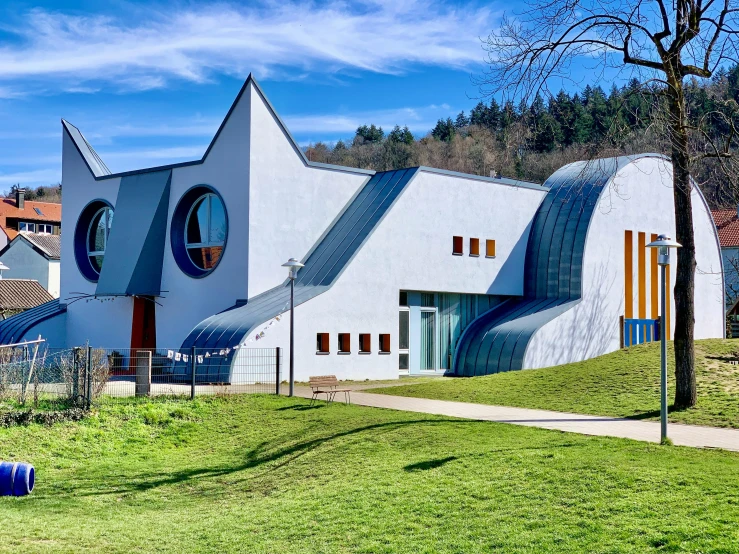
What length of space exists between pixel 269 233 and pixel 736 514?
20285 mm

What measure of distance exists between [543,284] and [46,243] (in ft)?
148

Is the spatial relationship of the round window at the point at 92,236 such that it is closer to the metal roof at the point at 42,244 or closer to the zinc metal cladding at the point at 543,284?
the zinc metal cladding at the point at 543,284

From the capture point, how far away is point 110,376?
67.5 ft

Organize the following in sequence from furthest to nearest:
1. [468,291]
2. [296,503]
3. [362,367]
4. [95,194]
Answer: [95,194]
[468,291]
[362,367]
[296,503]

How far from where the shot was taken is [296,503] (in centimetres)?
1225

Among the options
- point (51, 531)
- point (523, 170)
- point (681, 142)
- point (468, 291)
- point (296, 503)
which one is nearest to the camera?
point (51, 531)

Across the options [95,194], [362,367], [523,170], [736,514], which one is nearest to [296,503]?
[736,514]

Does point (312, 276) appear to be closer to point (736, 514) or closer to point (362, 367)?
point (362, 367)

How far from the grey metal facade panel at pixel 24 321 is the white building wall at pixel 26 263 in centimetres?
2963

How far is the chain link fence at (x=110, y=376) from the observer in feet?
58.9

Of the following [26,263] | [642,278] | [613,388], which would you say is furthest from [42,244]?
[613,388]

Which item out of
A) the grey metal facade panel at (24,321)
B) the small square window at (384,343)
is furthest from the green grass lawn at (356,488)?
the grey metal facade panel at (24,321)

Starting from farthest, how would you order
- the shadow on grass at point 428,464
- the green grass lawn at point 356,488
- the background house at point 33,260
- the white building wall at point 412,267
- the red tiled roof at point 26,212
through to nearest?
the red tiled roof at point 26,212, the background house at point 33,260, the white building wall at point 412,267, the shadow on grass at point 428,464, the green grass lawn at point 356,488

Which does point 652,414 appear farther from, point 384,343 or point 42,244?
point 42,244
